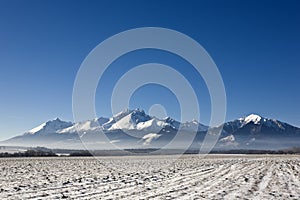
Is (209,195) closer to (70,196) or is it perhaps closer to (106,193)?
(106,193)

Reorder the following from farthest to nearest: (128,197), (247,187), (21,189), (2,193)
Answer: (247,187) → (21,189) → (2,193) → (128,197)

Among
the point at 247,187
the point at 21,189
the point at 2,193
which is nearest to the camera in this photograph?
the point at 2,193

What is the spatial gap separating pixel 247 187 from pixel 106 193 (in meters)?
6.88

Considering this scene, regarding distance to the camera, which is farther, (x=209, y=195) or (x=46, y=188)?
(x=46, y=188)

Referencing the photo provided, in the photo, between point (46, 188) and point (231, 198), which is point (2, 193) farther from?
point (231, 198)

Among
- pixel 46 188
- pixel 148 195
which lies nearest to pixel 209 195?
pixel 148 195

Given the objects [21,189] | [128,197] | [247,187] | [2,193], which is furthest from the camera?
[247,187]

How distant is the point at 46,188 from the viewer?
17.4m

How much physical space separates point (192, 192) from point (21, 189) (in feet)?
24.4

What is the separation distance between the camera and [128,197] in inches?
574

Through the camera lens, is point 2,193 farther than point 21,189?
No

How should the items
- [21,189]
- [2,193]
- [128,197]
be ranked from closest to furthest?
[128,197] → [2,193] → [21,189]

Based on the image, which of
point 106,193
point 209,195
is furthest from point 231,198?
point 106,193

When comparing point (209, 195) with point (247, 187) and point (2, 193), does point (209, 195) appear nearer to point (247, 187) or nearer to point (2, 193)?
point (247, 187)
